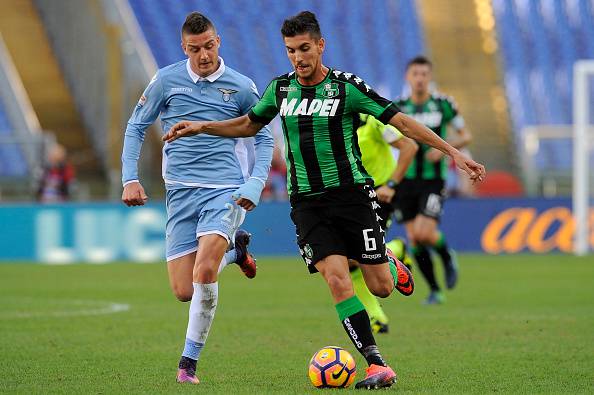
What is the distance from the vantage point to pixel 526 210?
2250 centimetres

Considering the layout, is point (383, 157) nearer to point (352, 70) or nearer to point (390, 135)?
point (390, 135)

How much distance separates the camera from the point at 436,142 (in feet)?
22.3

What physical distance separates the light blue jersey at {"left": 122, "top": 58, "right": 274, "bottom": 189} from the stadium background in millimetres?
13992

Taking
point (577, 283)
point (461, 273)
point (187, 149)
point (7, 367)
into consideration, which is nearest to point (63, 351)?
point (7, 367)

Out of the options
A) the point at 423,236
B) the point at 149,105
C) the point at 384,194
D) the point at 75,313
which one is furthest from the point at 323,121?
the point at 423,236

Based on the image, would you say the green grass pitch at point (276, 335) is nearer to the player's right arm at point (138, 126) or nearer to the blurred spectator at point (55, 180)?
the player's right arm at point (138, 126)

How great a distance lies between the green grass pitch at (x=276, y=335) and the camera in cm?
726

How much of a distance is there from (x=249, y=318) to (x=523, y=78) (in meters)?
22.0

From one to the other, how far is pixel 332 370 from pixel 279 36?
25.7 meters

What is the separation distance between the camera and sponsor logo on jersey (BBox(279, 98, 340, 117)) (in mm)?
7047

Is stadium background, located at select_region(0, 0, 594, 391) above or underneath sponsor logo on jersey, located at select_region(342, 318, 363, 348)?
above

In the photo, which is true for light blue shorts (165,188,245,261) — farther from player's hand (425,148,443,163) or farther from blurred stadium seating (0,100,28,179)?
blurred stadium seating (0,100,28,179)

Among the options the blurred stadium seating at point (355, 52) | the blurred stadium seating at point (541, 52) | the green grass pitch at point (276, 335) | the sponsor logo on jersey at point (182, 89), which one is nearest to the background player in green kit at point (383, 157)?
the green grass pitch at point (276, 335)

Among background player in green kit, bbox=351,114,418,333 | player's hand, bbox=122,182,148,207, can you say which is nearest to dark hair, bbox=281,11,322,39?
player's hand, bbox=122,182,148,207
